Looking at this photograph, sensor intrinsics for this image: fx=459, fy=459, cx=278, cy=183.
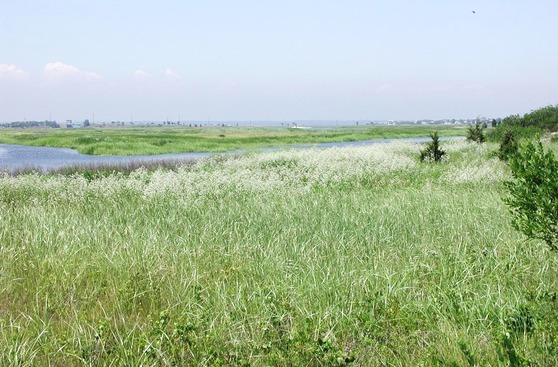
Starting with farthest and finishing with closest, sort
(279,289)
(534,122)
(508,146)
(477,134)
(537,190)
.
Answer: (534,122) → (477,134) → (508,146) → (279,289) → (537,190)

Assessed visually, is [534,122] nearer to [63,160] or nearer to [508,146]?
[508,146]

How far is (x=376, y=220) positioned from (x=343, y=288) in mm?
2937

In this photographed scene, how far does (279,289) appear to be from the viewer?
495 centimetres

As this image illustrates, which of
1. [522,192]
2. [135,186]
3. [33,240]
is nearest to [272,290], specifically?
[522,192]

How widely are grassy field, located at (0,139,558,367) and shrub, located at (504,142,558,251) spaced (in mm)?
768

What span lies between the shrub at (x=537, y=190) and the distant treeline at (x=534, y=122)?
32037 millimetres

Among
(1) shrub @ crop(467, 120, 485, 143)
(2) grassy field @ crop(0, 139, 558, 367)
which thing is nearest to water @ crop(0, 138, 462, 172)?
(1) shrub @ crop(467, 120, 485, 143)

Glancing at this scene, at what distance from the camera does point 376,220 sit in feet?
25.3

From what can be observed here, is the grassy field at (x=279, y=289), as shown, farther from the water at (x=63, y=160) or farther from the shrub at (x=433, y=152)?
the water at (x=63, y=160)

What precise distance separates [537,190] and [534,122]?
39877 millimetres

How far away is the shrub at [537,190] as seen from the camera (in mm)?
4188

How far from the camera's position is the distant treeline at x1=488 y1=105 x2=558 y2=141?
3514 centimetres

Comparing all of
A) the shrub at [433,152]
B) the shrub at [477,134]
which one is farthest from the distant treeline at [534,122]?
the shrub at [433,152]

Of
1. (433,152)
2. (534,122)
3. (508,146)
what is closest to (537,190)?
(508,146)
